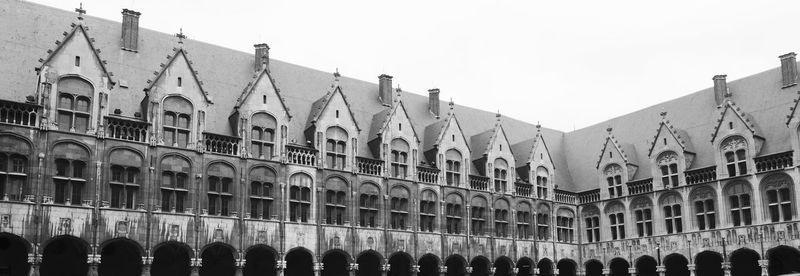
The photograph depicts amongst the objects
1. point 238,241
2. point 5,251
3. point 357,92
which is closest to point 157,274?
point 238,241

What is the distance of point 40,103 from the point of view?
1348 inches

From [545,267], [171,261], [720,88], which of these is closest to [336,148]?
[171,261]

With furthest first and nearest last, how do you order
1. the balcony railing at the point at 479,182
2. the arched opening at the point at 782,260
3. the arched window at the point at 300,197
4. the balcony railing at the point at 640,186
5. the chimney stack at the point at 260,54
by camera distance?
the balcony railing at the point at 640,186, the balcony railing at the point at 479,182, the chimney stack at the point at 260,54, the arched opening at the point at 782,260, the arched window at the point at 300,197

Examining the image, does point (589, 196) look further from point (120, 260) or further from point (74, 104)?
point (74, 104)

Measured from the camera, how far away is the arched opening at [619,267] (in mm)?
52191

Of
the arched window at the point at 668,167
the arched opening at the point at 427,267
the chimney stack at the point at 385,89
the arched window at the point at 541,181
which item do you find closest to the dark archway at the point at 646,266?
the arched window at the point at 668,167

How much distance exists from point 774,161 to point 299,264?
82.5ft

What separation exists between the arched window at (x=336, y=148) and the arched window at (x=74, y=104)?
39.7 ft

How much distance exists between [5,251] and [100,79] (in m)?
8.01

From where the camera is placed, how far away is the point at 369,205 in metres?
44.0

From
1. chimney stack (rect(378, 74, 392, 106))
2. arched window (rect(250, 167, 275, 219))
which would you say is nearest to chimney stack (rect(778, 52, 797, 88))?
chimney stack (rect(378, 74, 392, 106))

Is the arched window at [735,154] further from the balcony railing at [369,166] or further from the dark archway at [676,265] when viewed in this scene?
the balcony railing at [369,166]

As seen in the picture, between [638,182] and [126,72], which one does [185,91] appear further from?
[638,182]

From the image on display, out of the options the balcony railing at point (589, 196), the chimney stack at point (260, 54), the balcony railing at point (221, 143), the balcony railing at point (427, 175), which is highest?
the chimney stack at point (260, 54)
